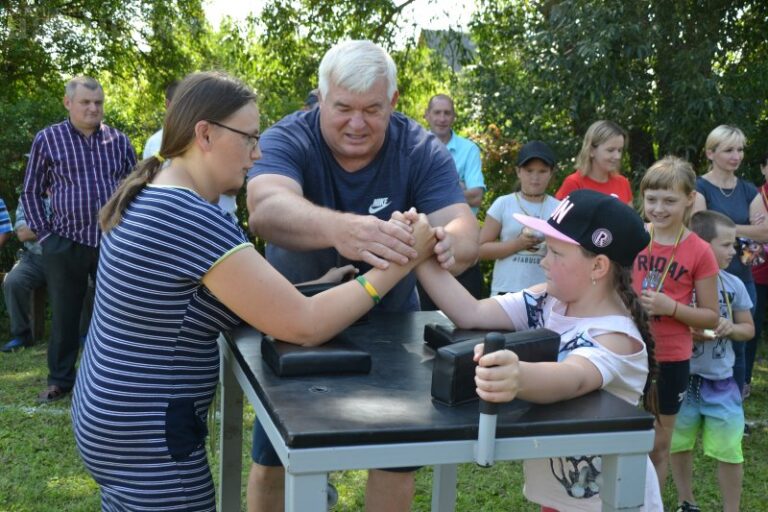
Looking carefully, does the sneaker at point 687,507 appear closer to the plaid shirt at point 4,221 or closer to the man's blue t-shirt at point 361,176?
the man's blue t-shirt at point 361,176

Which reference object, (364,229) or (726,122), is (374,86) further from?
(726,122)

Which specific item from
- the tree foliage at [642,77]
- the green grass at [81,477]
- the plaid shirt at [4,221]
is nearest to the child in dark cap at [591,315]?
the green grass at [81,477]

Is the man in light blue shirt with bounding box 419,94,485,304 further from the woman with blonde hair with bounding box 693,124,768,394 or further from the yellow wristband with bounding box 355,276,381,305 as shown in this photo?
the yellow wristband with bounding box 355,276,381,305

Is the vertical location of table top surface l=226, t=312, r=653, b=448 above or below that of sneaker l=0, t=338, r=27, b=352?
above

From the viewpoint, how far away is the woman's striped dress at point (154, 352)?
6.79ft

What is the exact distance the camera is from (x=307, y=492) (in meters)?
1.63

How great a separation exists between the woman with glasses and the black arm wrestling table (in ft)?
0.52

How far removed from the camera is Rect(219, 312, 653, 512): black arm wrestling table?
161 cm

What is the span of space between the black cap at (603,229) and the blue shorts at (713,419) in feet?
6.55

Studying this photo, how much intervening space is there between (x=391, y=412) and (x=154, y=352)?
0.70 meters

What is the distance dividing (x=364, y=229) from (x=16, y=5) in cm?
1140

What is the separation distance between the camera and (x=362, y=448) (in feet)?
5.30

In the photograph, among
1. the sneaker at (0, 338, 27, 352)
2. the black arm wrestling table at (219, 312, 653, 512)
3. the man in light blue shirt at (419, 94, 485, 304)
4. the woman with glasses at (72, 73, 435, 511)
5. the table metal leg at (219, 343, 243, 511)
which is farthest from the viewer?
the sneaker at (0, 338, 27, 352)

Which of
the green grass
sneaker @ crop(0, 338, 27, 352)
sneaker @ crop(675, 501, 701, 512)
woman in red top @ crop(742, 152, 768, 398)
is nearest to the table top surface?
the green grass
